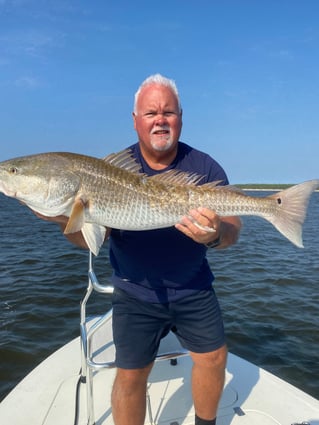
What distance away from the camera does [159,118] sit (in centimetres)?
352

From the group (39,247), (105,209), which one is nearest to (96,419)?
(105,209)

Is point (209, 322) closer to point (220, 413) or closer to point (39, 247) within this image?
point (220, 413)

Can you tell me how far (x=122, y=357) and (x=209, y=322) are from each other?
2.82 ft

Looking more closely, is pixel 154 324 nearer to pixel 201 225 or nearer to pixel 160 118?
pixel 201 225

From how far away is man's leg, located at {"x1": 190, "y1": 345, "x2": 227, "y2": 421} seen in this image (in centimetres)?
355

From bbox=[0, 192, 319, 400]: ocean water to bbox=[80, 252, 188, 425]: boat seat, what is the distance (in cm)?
302

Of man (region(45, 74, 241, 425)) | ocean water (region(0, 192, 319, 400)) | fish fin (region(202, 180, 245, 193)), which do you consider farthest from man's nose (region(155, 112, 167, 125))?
ocean water (region(0, 192, 319, 400))

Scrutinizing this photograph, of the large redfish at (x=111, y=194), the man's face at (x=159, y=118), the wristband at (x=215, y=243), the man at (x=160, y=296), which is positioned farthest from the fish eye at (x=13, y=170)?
the wristband at (x=215, y=243)

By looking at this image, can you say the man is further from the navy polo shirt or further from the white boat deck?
the white boat deck

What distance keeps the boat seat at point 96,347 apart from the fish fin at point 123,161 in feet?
3.88

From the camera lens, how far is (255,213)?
3594 millimetres

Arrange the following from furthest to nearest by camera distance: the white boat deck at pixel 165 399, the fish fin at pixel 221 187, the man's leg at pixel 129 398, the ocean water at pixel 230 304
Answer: the ocean water at pixel 230 304 → the white boat deck at pixel 165 399 → the fish fin at pixel 221 187 → the man's leg at pixel 129 398

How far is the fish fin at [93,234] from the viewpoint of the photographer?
3422mm

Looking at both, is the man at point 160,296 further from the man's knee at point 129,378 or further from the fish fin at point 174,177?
the fish fin at point 174,177
